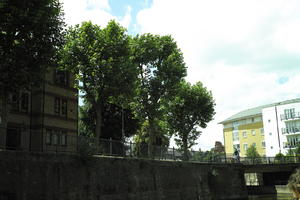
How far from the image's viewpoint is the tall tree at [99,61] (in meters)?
32.4

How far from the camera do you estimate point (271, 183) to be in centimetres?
5825

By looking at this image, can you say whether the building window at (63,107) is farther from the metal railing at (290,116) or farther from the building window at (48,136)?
the metal railing at (290,116)

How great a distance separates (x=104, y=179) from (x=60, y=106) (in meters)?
10.9

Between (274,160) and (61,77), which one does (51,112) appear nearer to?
(61,77)

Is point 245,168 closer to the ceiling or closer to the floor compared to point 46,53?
closer to the floor

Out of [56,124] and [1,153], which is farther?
[56,124]

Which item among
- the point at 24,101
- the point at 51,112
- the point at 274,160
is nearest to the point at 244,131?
the point at 274,160

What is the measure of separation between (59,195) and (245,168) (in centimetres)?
3427

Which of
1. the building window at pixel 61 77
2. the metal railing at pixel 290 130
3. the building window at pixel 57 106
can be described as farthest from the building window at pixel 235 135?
the building window at pixel 57 106

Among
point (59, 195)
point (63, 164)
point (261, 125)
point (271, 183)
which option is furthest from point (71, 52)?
point (261, 125)

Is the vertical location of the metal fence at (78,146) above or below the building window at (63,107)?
below

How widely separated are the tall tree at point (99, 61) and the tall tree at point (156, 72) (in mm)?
5990

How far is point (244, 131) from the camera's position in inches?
3669

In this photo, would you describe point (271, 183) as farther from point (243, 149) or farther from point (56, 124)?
point (56, 124)
